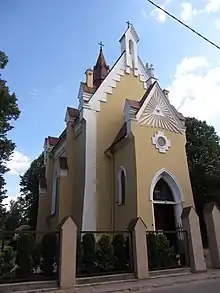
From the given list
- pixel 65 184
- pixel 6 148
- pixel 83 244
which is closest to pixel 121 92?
pixel 65 184

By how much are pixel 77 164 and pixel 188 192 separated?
6.41 metres

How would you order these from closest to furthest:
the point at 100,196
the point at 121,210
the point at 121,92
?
1. the point at 121,210
2. the point at 100,196
3. the point at 121,92

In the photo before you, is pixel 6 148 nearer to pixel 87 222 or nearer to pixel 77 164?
pixel 77 164

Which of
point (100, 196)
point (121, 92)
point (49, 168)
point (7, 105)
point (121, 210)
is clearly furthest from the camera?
point (49, 168)

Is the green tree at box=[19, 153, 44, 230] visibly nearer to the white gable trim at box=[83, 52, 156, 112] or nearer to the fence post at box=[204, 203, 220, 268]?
the white gable trim at box=[83, 52, 156, 112]

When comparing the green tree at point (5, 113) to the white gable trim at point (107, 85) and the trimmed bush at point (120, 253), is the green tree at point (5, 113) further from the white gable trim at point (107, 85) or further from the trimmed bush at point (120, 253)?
the trimmed bush at point (120, 253)

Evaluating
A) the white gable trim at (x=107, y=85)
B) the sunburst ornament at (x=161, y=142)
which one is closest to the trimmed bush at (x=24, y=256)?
Answer: the sunburst ornament at (x=161, y=142)

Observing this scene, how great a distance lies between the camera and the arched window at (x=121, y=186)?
539 inches

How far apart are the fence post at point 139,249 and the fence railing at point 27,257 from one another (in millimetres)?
2481

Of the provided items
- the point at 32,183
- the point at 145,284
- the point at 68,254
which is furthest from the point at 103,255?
the point at 32,183

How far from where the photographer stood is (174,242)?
1111 centimetres

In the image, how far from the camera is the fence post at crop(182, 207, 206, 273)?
9.74 metres

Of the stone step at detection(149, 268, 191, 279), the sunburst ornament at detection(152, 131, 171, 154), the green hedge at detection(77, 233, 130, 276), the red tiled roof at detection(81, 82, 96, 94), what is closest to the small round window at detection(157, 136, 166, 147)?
the sunburst ornament at detection(152, 131, 171, 154)

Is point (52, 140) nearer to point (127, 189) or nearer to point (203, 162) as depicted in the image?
point (127, 189)
